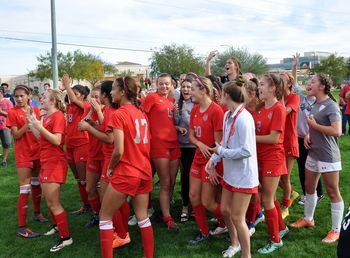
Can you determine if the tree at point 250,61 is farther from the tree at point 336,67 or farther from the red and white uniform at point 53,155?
the red and white uniform at point 53,155

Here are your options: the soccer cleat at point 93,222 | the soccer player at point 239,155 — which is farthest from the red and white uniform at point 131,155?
the soccer cleat at point 93,222

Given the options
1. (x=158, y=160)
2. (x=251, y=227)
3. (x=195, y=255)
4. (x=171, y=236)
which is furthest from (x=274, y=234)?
(x=158, y=160)

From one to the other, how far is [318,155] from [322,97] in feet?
2.39

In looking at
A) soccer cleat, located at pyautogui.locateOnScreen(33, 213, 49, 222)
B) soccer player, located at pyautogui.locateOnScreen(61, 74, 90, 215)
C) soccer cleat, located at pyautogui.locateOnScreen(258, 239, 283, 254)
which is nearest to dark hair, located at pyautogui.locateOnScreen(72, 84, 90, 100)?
soccer player, located at pyautogui.locateOnScreen(61, 74, 90, 215)

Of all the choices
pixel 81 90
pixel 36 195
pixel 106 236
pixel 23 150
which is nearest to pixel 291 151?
pixel 106 236

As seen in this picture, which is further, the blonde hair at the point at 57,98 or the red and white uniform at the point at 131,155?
the blonde hair at the point at 57,98

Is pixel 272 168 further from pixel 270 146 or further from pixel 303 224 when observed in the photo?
pixel 303 224

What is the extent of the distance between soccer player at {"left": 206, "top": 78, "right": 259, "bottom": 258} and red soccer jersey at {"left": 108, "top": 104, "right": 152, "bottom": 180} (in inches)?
31.5

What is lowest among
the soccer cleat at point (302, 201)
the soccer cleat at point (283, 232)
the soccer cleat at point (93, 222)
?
the soccer cleat at point (93, 222)

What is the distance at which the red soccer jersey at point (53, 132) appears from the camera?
174 inches

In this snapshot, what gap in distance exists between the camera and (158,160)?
4926 mm

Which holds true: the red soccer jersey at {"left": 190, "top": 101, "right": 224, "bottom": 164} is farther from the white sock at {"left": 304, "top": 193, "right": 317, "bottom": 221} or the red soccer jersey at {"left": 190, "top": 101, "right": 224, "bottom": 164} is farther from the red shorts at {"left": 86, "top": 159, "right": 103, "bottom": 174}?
the white sock at {"left": 304, "top": 193, "right": 317, "bottom": 221}

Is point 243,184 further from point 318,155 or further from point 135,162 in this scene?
point 318,155

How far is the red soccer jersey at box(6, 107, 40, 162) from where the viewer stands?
498 centimetres
